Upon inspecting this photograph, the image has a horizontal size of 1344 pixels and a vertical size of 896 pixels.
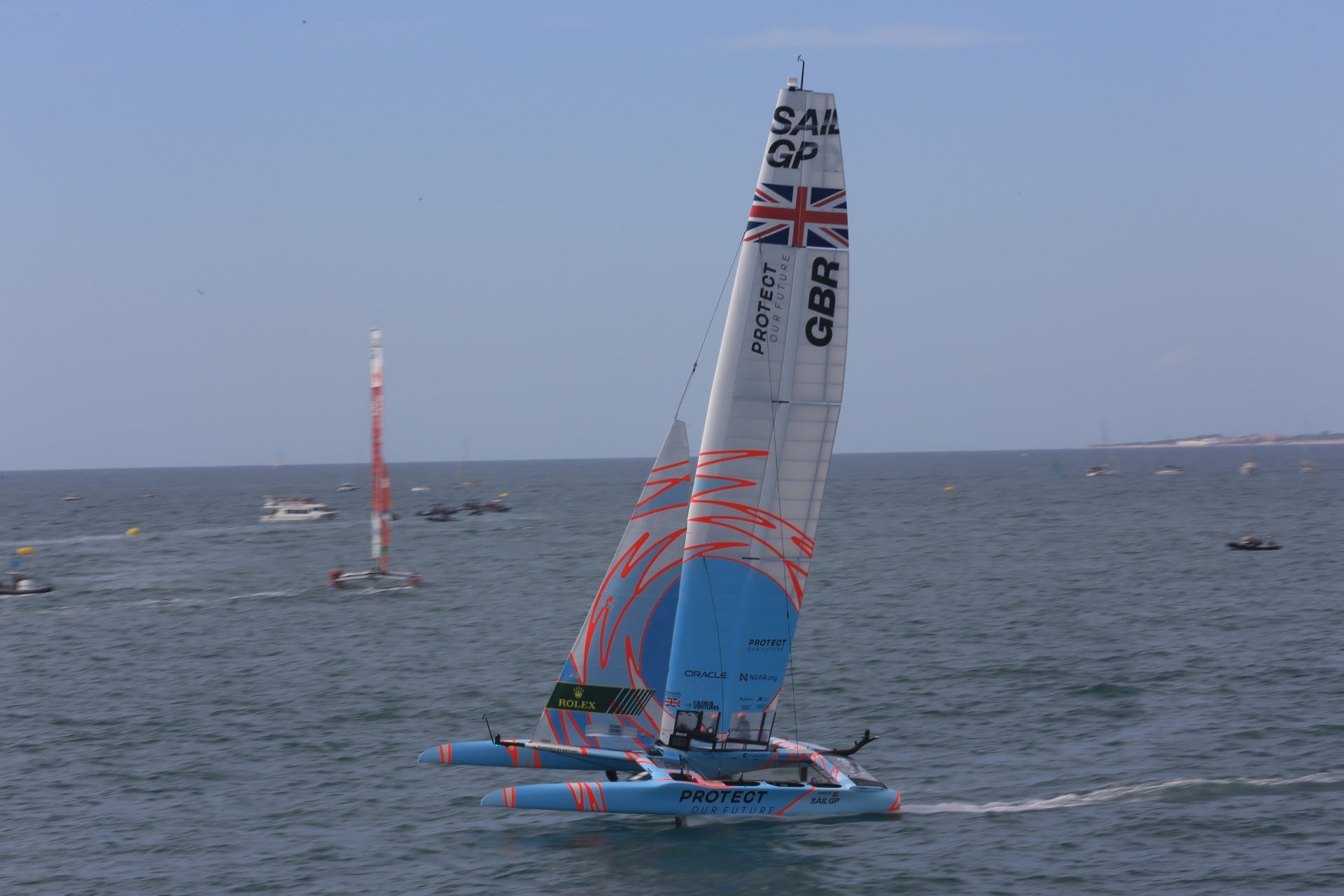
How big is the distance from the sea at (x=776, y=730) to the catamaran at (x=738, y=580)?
41.1 inches

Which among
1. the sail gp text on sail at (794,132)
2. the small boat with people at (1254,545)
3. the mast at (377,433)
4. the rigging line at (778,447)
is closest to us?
the sail gp text on sail at (794,132)

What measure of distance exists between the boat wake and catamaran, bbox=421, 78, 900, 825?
7.55 feet

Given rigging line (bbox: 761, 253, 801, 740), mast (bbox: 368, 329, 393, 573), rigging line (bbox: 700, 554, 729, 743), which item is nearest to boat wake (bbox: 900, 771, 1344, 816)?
rigging line (bbox: 700, 554, 729, 743)

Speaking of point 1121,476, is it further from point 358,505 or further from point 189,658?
point 189,658

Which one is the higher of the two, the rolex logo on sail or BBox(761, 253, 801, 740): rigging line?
BBox(761, 253, 801, 740): rigging line

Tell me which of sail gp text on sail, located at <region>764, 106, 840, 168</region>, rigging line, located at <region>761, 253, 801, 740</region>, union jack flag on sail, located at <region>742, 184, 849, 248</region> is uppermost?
sail gp text on sail, located at <region>764, 106, 840, 168</region>

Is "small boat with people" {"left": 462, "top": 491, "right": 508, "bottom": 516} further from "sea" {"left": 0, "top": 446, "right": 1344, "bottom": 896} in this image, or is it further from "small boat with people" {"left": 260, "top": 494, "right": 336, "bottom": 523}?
"sea" {"left": 0, "top": 446, "right": 1344, "bottom": 896}

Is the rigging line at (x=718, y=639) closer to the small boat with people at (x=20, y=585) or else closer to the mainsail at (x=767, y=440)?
the mainsail at (x=767, y=440)

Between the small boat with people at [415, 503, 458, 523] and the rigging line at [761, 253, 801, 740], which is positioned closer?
the rigging line at [761, 253, 801, 740]

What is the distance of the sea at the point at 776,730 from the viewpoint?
18172 millimetres

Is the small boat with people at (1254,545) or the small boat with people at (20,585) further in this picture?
the small boat with people at (1254,545)

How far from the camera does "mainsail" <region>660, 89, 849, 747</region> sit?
17844mm

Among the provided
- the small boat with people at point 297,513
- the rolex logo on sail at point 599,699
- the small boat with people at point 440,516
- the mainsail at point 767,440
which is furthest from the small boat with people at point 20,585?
the mainsail at point 767,440

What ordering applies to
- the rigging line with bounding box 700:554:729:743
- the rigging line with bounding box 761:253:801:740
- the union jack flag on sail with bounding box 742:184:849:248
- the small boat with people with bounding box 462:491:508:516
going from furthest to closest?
the small boat with people with bounding box 462:491:508:516, the rigging line with bounding box 700:554:729:743, the rigging line with bounding box 761:253:801:740, the union jack flag on sail with bounding box 742:184:849:248
